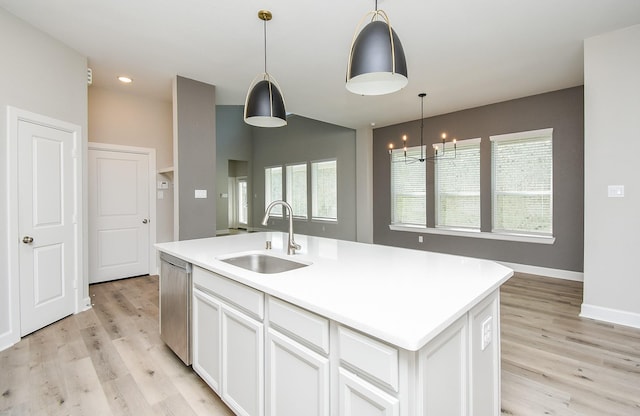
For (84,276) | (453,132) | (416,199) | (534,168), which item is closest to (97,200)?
(84,276)

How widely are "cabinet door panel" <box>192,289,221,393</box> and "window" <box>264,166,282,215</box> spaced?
7.39 metres

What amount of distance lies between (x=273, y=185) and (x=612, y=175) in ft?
26.5

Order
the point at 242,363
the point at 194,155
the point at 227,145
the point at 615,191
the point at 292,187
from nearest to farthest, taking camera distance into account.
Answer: the point at 242,363 < the point at 615,191 < the point at 194,155 < the point at 292,187 < the point at 227,145

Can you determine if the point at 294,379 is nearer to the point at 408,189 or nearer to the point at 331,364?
the point at 331,364

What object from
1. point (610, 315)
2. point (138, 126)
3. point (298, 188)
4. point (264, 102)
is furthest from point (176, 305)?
point (298, 188)

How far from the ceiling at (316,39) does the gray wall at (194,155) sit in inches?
9.0

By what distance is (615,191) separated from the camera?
292 centimetres

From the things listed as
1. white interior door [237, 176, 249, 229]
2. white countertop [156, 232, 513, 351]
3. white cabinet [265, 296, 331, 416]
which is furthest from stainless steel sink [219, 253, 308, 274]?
white interior door [237, 176, 249, 229]

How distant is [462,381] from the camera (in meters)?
1.15

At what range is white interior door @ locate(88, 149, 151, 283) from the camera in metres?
4.25

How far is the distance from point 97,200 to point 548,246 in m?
6.71

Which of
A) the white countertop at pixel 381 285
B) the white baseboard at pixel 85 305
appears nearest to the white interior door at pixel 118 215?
the white baseboard at pixel 85 305

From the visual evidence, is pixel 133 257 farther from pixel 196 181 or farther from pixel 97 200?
pixel 196 181

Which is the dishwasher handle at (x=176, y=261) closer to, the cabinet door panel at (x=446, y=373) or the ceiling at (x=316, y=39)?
the cabinet door panel at (x=446, y=373)
